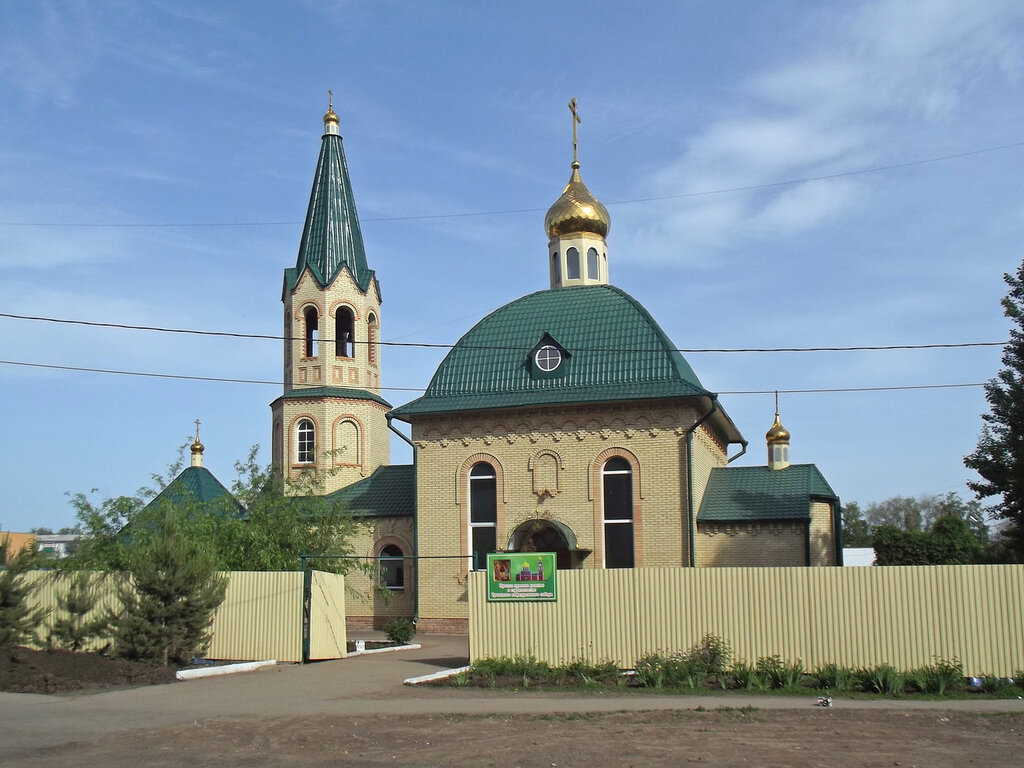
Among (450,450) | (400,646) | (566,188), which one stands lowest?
(400,646)

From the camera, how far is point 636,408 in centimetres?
2497

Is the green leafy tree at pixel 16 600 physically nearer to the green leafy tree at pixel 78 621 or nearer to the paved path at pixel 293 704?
the green leafy tree at pixel 78 621

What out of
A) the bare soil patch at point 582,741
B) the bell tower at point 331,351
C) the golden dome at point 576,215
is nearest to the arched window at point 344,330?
the bell tower at point 331,351

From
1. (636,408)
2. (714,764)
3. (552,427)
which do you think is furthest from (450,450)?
(714,764)

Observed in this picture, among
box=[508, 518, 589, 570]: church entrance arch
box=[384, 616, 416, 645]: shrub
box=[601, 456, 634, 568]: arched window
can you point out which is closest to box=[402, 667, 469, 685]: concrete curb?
box=[384, 616, 416, 645]: shrub

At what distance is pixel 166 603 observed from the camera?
679 inches

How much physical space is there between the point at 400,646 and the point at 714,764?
45.6 feet

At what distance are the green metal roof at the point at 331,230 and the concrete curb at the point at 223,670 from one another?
16.3 meters

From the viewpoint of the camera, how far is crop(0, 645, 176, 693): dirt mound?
1487 cm

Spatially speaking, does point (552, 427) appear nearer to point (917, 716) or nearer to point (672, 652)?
point (672, 652)

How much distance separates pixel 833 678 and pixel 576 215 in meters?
18.6

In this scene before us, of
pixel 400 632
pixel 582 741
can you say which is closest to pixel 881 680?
pixel 582 741

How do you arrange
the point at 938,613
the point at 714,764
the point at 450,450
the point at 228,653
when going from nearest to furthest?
1. the point at 714,764
2. the point at 938,613
3. the point at 228,653
4. the point at 450,450

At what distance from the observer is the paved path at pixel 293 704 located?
472 inches
